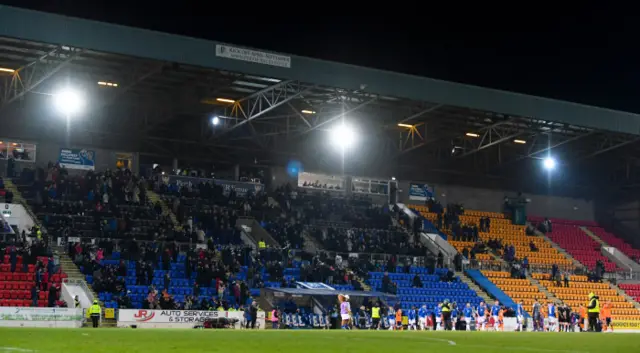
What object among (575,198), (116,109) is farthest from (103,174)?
(575,198)

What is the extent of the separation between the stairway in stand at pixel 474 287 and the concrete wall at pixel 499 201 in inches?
370

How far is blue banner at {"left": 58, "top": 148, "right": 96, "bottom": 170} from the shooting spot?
50281 mm

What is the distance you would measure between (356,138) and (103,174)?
619 inches

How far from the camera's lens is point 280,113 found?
165ft

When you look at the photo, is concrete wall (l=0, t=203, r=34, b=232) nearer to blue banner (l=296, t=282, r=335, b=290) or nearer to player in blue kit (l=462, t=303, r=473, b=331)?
blue banner (l=296, t=282, r=335, b=290)

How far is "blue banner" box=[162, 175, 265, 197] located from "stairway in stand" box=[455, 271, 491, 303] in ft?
44.4

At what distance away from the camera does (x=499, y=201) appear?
6700 centimetres

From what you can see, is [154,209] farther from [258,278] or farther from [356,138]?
[356,138]

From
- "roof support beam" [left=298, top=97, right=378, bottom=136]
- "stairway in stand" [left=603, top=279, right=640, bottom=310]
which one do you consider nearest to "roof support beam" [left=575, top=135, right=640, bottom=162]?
"stairway in stand" [left=603, top=279, right=640, bottom=310]

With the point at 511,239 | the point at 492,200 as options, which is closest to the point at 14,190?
the point at 511,239

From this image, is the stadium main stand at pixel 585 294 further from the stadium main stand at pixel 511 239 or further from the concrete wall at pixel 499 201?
the concrete wall at pixel 499 201

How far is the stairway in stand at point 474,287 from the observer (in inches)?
2063

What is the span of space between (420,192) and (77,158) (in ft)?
81.0

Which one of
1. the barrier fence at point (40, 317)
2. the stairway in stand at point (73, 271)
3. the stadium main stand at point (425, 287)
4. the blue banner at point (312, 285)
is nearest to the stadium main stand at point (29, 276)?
the stairway in stand at point (73, 271)
